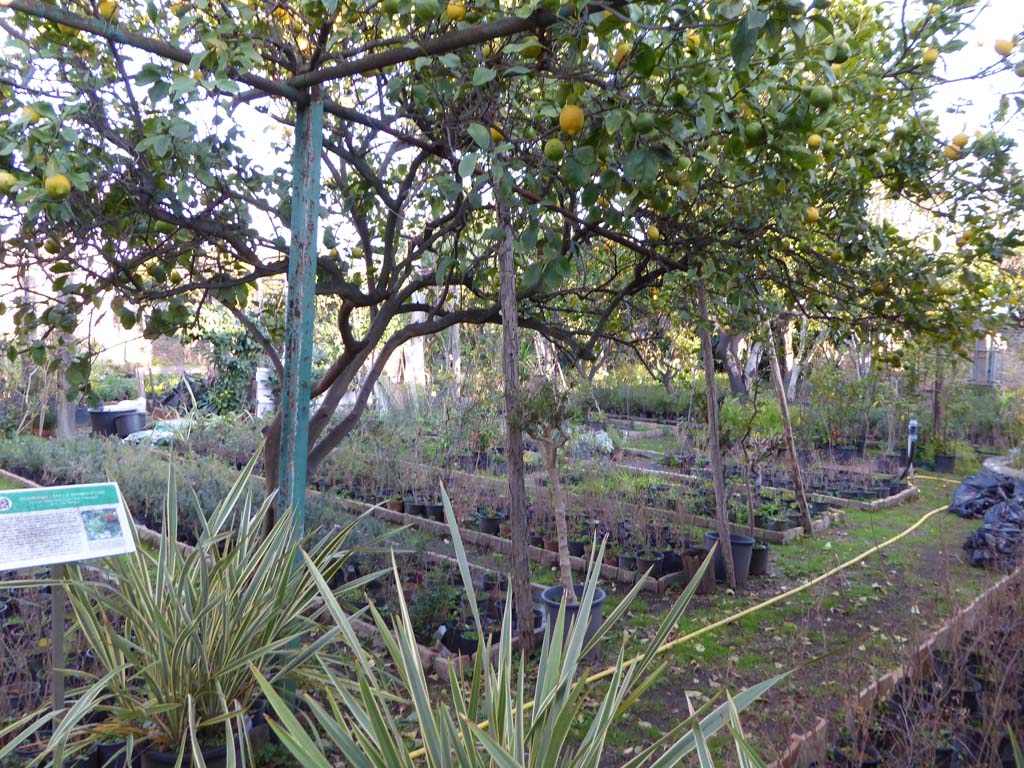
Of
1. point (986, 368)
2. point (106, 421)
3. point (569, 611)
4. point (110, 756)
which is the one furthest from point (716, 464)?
point (986, 368)

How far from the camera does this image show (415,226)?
175 inches

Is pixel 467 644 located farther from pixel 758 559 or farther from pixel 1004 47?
pixel 1004 47

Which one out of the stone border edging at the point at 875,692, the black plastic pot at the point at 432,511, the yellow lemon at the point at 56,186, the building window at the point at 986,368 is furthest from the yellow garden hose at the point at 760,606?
the building window at the point at 986,368

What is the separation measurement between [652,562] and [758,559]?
0.81 m

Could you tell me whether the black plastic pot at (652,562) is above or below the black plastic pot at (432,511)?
below

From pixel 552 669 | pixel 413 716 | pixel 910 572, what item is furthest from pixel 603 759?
pixel 910 572

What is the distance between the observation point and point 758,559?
18.5 feet

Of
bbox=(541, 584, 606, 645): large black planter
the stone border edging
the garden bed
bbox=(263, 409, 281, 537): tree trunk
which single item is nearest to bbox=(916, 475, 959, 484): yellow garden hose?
the stone border edging

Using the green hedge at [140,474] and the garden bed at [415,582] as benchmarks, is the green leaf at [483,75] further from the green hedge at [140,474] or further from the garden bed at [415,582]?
the green hedge at [140,474]

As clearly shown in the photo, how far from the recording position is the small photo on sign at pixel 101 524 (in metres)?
2.39

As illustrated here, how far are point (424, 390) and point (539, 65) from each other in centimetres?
901

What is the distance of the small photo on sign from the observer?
2393 mm

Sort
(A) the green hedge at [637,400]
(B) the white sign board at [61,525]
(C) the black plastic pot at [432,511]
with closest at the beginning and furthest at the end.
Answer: (B) the white sign board at [61,525]
(C) the black plastic pot at [432,511]
(A) the green hedge at [637,400]

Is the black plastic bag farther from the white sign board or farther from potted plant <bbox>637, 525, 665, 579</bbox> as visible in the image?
the white sign board
